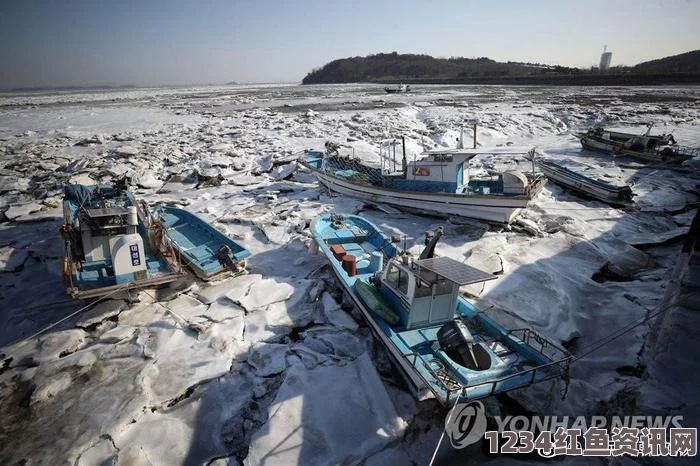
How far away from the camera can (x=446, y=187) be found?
1268 centimetres

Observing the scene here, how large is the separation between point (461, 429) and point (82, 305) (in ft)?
25.2

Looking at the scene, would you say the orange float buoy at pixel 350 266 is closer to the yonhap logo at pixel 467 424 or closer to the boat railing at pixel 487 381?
the boat railing at pixel 487 381

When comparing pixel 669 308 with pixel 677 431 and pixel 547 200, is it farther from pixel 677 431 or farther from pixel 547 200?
pixel 547 200

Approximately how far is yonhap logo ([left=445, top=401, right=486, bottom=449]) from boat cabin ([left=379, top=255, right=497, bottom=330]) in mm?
1493

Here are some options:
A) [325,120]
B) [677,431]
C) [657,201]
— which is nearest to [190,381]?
[677,431]

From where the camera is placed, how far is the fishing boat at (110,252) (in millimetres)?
7543

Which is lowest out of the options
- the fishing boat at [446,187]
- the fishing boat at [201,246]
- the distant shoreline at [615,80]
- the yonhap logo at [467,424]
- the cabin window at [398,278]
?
the yonhap logo at [467,424]

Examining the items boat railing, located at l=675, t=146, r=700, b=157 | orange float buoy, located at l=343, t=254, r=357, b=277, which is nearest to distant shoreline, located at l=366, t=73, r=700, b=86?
boat railing, located at l=675, t=146, r=700, b=157

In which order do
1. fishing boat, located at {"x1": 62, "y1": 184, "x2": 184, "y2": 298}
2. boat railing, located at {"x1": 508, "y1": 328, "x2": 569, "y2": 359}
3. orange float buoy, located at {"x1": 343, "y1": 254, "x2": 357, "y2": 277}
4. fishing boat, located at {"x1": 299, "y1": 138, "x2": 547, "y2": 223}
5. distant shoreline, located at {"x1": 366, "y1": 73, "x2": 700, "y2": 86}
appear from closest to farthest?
boat railing, located at {"x1": 508, "y1": 328, "x2": 569, "y2": 359} → fishing boat, located at {"x1": 62, "y1": 184, "x2": 184, "y2": 298} → orange float buoy, located at {"x1": 343, "y1": 254, "x2": 357, "y2": 277} → fishing boat, located at {"x1": 299, "y1": 138, "x2": 547, "y2": 223} → distant shoreline, located at {"x1": 366, "y1": 73, "x2": 700, "y2": 86}

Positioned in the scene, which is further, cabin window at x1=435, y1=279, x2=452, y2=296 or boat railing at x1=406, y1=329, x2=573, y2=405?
cabin window at x1=435, y1=279, x2=452, y2=296

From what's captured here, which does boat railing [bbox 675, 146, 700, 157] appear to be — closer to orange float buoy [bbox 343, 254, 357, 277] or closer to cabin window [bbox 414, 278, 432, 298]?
orange float buoy [bbox 343, 254, 357, 277]

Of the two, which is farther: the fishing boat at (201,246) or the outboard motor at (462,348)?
the fishing boat at (201,246)

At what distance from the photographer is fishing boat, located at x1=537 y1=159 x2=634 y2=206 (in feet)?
44.1

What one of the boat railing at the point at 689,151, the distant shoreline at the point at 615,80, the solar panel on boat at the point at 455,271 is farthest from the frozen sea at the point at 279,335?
the distant shoreline at the point at 615,80
